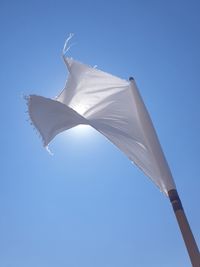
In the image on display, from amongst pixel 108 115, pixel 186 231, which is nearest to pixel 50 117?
pixel 108 115

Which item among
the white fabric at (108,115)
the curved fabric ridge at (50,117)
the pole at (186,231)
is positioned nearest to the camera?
the pole at (186,231)

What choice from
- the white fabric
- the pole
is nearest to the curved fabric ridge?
the white fabric

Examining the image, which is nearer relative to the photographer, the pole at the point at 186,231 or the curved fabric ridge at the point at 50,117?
the pole at the point at 186,231

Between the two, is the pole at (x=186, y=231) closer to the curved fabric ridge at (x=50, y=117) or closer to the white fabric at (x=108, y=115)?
the white fabric at (x=108, y=115)

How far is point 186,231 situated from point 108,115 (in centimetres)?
224

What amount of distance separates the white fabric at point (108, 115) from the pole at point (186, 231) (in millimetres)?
326

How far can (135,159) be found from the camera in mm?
4496

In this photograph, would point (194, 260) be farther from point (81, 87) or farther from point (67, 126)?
point (81, 87)

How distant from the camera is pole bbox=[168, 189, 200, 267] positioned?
311 cm

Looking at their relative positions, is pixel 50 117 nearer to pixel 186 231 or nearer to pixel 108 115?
pixel 108 115

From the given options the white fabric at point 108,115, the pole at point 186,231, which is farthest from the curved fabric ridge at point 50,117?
the pole at point 186,231

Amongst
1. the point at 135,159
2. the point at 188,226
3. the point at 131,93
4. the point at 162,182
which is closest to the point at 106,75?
the point at 131,93

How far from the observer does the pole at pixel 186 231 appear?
3109 mm

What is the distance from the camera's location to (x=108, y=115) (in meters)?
5.02
